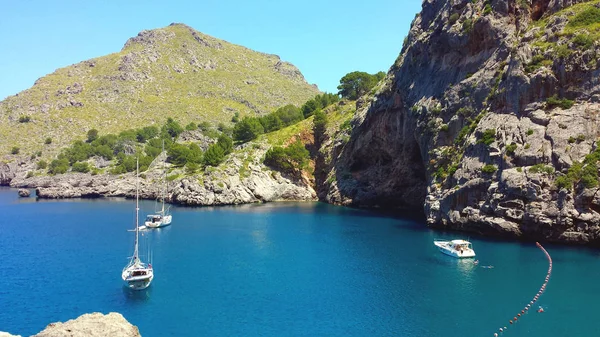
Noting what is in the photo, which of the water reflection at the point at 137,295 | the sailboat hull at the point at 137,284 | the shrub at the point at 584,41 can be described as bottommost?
the water reflection at the point at 137,295

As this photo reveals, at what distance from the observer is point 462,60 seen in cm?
9662

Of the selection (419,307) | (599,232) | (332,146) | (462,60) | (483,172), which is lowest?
(419,307)

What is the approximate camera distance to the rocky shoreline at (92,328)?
77.5 feet

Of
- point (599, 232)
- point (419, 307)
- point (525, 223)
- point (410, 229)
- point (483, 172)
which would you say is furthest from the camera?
point (410, 229)

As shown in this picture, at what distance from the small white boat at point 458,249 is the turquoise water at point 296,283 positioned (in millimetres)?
1473

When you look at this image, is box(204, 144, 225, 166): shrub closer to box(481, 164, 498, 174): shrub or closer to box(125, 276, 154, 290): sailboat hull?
box(481, 164, 498, 174): shrub

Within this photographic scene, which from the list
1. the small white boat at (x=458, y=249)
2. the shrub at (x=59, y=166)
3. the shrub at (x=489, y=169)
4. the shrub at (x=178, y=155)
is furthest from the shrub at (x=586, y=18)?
the shrub at (x=59, y=166)

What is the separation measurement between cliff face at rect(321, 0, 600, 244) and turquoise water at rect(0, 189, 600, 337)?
578 centimetres

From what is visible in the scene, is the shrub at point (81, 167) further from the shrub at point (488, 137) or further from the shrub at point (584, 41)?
the shrub at point (584, 41)

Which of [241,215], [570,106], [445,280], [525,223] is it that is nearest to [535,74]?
[570,106]

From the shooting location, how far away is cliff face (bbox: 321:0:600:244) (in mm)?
73438

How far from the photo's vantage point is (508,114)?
270 feet

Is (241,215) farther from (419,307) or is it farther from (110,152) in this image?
(110,152)

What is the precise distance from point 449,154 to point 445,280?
39721 mm
